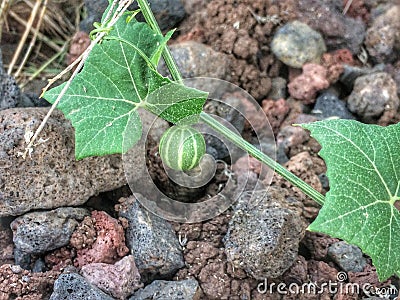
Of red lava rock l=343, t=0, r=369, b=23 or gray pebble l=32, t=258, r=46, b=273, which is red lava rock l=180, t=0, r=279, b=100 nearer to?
red lava rock l=343, t=0, r=369, b=23

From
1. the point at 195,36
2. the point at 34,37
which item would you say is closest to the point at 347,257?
the point at 195,36

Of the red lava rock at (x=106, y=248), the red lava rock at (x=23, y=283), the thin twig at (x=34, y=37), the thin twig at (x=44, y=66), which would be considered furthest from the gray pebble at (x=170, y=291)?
the thin twig at (x=34, y=37)

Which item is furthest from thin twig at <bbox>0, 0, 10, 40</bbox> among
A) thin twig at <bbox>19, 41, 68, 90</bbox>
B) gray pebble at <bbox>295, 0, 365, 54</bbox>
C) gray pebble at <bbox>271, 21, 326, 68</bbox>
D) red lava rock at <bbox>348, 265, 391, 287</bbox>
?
red lava rock at <bbox>348, 265, 391, 287</bbox>

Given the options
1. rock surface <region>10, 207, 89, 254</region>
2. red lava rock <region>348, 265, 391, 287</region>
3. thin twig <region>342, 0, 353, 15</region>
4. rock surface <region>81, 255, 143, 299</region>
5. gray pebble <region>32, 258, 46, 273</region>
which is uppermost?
rock surface <region>10, 207, 89, 254</region>

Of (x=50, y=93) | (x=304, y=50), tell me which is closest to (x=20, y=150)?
(x=50, y=93)

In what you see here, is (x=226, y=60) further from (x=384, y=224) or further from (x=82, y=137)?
(x=384, y=224)

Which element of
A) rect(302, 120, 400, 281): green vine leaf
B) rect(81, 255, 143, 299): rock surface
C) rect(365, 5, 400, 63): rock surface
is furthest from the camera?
rect(365, 5, 400, 63): rock surface

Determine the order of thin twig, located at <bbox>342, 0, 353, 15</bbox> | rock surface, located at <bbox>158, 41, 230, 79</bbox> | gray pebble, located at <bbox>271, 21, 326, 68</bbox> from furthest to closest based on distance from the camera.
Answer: thin twig, located at <bbox>342, 0, 353, 15</bbox>, gray pebble, located at <bbox>271, 21, 326, 68</bbox>, rock surface, located at <bbox>158, 41, 230, 79</bbox>

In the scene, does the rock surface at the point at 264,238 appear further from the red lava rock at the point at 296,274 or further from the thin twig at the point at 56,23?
the thin twig at the point at 56,23
